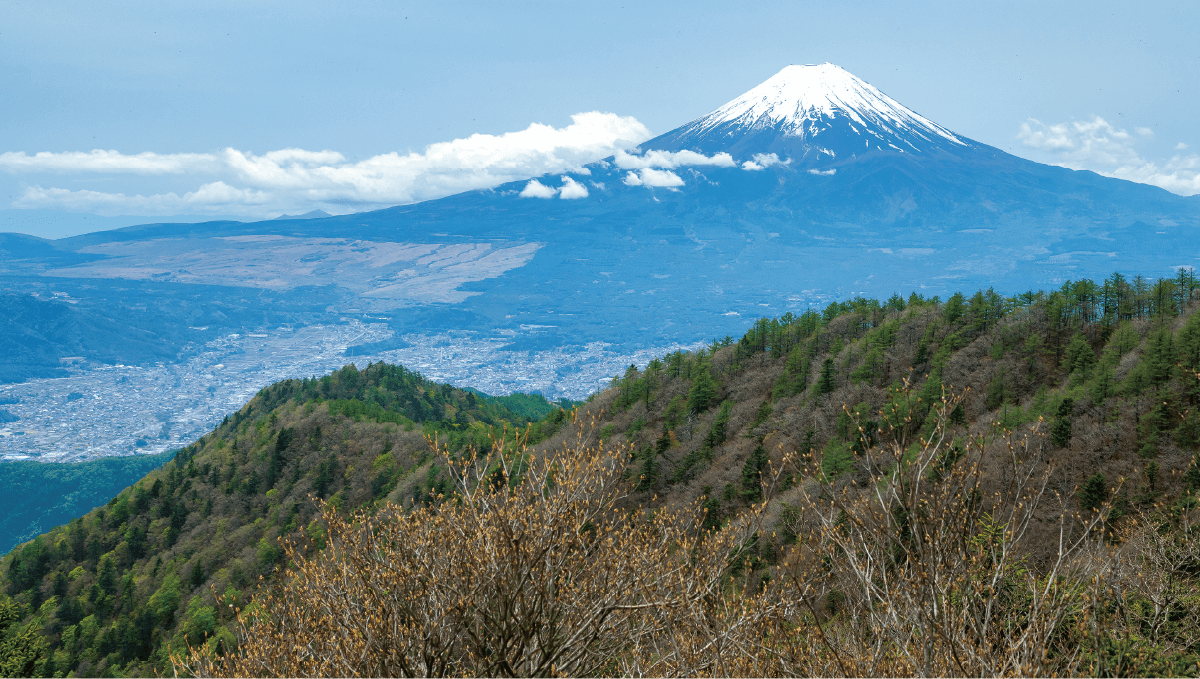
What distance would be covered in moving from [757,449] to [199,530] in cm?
5930

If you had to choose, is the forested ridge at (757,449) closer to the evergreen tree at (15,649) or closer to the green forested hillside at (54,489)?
the evergreen tree at (15,649)

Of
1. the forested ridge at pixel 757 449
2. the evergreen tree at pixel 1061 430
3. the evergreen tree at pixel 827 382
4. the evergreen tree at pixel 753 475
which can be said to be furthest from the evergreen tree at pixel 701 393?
the evergreen tree at pixel 1061 430

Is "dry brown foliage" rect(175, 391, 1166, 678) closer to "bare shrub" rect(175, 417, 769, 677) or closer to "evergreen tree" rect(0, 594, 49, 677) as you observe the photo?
"bare shrub" rect(175, 417, 769, 677)

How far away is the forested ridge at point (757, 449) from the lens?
32.3 metres

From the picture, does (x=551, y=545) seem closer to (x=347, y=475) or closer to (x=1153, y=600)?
(x=1153, y=600)

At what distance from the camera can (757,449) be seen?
4353 cm

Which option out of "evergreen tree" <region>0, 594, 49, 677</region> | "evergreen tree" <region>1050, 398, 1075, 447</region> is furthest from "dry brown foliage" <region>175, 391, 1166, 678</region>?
"evergreen tree" <region>1050, 398, 1075, 447</region>

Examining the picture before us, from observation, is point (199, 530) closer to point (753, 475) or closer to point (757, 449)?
point (753, 475)

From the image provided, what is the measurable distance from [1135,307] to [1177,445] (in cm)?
2398

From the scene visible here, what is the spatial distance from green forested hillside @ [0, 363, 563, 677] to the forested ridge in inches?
9.1

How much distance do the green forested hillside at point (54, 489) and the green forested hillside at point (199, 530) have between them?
63647 mm

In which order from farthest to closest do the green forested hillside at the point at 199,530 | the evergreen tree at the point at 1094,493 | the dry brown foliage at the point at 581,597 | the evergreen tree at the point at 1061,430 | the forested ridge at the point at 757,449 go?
the green forested hillside at the point at 199,530 → the evergreen tree at the point at 1061,430 → the forested ridge at the point at 757,449 → the evergreen tree at the point at 1094,493 → the dry brown foliage at the point at 581,597

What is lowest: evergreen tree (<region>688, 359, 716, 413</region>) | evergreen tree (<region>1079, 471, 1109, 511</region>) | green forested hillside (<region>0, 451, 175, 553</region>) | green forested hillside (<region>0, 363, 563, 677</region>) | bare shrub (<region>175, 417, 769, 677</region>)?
Answer: green forested hillside (<region>0, 451, 175, 553</region>)

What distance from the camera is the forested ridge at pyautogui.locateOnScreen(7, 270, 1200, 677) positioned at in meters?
32.3
